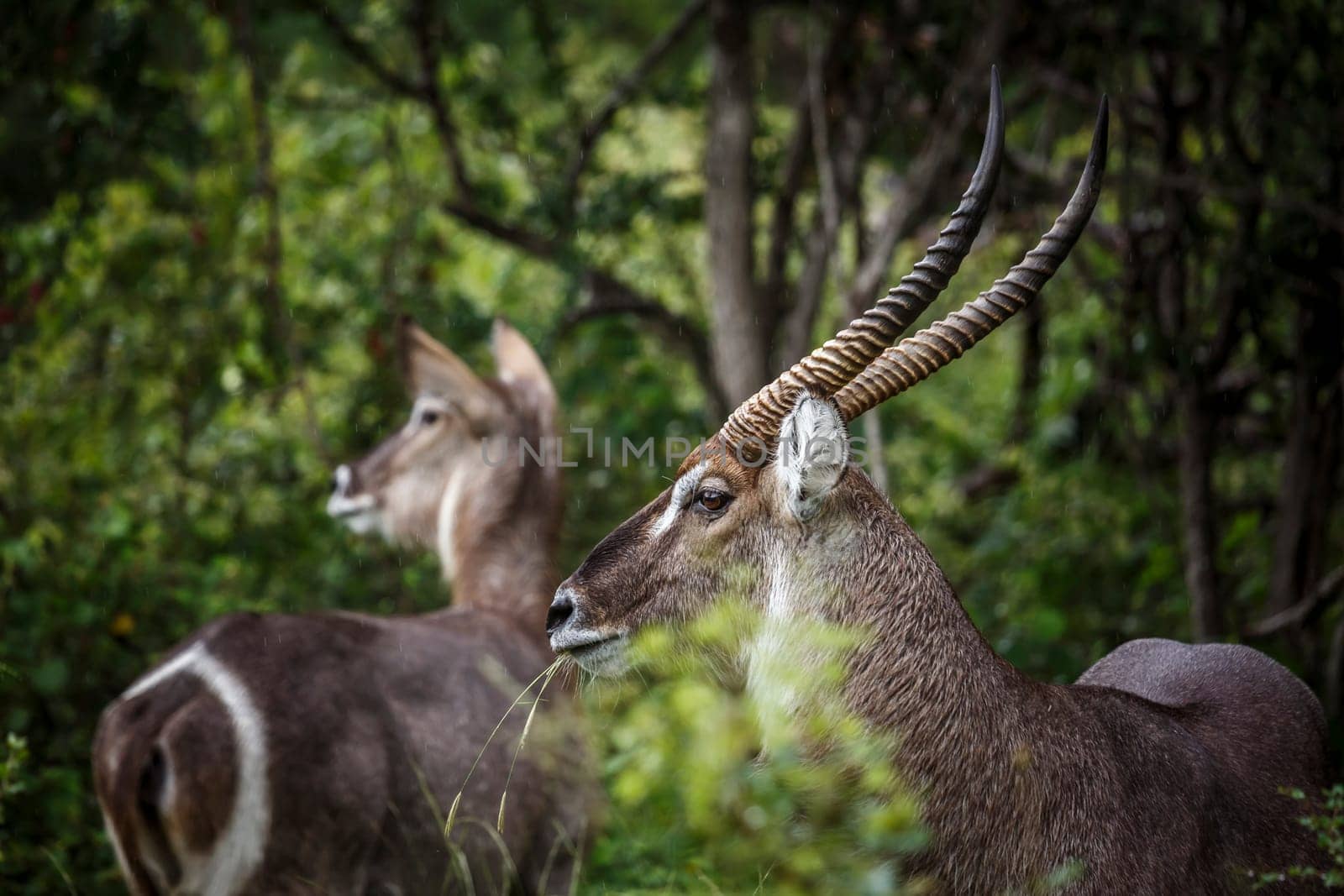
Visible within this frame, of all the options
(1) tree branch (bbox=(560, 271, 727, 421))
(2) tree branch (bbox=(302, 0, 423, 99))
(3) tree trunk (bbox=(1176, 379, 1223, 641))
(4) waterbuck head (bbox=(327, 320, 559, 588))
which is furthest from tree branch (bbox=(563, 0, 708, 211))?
(3) tree trunk (bbox=(1176, 379, 1223, 641))

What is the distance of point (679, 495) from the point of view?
2.89m

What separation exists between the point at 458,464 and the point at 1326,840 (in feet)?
12.0

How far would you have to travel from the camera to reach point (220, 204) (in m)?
6.94

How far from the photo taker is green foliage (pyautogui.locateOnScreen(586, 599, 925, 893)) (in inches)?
72.5

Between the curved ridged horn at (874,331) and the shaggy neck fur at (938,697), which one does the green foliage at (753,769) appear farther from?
the curved ridged horn at (874,331)

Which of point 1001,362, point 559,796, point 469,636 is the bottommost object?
point 559,796

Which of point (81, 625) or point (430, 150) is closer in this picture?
point (81, 625)

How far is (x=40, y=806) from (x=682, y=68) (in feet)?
16.6

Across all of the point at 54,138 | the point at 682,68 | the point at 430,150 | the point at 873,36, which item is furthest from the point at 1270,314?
the point at 54,138

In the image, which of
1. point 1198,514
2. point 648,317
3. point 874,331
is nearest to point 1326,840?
point 874,331

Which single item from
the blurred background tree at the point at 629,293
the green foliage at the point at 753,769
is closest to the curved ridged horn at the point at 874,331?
the green foliage at the point at 753,769

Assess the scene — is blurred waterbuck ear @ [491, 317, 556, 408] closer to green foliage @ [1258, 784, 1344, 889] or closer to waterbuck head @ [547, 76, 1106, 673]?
waterbuck head @ [547, 76, 1106, 673]

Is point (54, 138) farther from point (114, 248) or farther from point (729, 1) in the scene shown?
point (729, 1)

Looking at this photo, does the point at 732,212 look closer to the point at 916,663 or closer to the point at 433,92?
the point at 433,92
